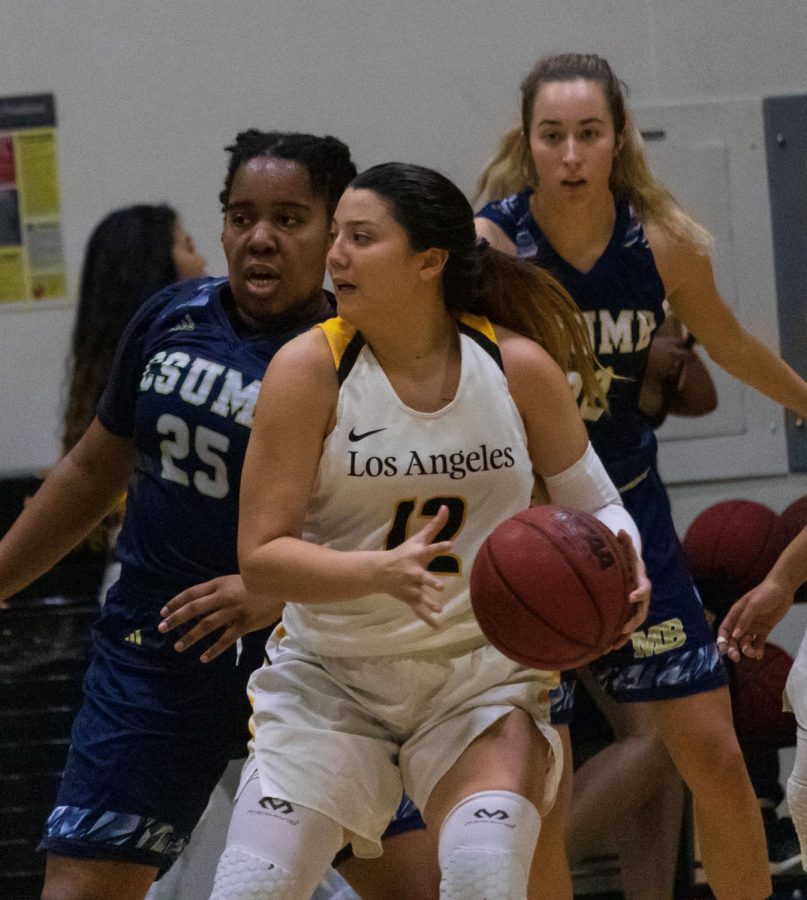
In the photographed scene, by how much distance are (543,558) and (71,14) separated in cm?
366

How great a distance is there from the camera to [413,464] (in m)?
2.63

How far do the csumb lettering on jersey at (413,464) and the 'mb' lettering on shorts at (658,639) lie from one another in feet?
3.34

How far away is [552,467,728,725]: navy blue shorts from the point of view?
3.49 m

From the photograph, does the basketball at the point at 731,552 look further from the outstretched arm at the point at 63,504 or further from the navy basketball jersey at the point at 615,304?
the outstretched arm at the point at 63,504

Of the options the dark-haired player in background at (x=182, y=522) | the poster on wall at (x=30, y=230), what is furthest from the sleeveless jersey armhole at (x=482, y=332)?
the poster on wall at (x=30, y=230)

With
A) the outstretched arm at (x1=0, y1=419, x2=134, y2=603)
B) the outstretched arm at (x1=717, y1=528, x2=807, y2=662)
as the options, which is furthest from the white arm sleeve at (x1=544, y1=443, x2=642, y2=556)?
the outstretched arm at (x1=0, y1=419, x2=134, y2=603)

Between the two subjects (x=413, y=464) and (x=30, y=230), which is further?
(x=30, y=230)

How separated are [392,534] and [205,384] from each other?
622mm

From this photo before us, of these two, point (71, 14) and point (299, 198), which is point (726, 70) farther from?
point (299, 198)

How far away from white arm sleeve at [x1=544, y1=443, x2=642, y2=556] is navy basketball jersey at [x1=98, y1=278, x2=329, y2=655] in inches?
24.9

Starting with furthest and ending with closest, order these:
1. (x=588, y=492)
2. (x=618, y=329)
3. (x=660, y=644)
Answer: (x=618, y=329), (x=660, y=644), (x=588, y=492)

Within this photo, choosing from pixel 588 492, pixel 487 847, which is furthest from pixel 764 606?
pixel 487 847

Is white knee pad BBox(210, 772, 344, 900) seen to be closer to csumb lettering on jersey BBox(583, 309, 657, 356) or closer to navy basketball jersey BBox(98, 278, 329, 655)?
navy basketball jersey BBox(98, 278, 329, 655)

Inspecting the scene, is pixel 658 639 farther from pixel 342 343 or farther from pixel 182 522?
pixel 342 343
